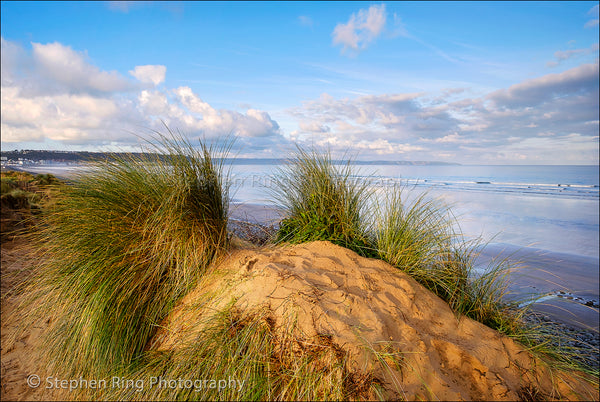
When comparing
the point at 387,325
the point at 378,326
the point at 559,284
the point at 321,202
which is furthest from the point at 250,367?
the point at 559,284

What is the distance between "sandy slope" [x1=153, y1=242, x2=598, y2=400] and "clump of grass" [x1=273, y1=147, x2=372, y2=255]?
632 mm

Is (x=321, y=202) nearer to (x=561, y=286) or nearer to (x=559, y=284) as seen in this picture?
(x=559, y=284)

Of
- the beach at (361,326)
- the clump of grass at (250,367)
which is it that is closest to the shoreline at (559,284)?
the beach at (361,326)

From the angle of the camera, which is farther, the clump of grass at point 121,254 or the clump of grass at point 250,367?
the clump of grass at point 121,254

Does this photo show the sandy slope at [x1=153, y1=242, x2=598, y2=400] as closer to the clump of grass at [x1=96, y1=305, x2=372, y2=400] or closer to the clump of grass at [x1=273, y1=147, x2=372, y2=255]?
the clump of grass at [x1=96, y1=305, x2=372, y2=400]

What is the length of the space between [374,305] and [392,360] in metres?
0.64

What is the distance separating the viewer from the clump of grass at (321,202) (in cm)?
417

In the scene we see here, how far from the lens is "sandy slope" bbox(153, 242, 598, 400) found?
2.27 meters

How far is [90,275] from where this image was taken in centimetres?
316

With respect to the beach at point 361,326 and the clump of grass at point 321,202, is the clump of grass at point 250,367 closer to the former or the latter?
the beach at point 361,326

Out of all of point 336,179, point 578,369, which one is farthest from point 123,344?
point 578,369

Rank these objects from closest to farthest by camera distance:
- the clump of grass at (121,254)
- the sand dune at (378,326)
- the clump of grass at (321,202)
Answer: the sand dune at (378,326) < the clump of grass at (121,254) < the clump of grass at (321,202)

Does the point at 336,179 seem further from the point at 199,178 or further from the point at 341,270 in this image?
the point at 199,178

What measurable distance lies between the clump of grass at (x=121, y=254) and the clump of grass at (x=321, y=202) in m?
1.04
